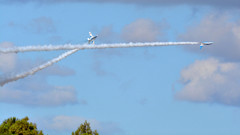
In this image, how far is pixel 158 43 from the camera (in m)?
141

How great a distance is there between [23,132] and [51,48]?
241 ft

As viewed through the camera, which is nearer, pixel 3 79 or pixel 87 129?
pixel 3 79

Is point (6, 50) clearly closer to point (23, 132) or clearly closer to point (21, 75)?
point (21, 75)

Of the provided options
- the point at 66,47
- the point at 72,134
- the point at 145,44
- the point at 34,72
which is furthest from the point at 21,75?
the point at 72,134

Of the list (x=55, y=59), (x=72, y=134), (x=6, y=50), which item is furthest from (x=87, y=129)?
(x=6, y=50)

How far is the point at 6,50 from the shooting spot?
126250 mm

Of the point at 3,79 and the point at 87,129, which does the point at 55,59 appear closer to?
the point at 3,79

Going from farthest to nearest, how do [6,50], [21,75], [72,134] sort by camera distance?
[72,134]
[21,75]
[6,50]

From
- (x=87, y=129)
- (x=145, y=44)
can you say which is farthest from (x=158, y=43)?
(x=87, y=129)

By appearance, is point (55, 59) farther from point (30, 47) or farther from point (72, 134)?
point (72, 134)

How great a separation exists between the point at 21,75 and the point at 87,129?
5689 centimetres

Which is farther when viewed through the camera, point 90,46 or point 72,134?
point 72,134

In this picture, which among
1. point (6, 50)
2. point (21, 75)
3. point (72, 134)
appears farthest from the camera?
point (72, 134)

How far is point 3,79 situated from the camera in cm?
13362
